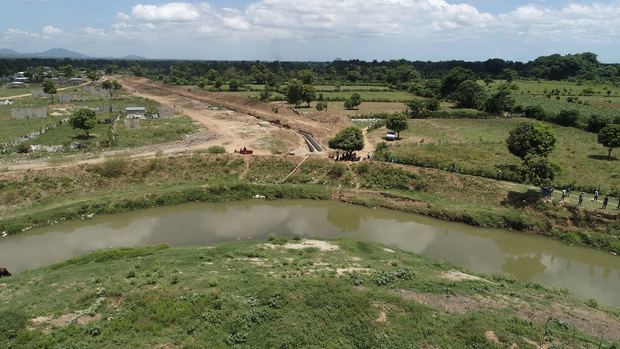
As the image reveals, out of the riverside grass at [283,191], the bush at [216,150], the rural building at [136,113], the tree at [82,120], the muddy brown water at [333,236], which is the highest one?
the tree at [82,120]

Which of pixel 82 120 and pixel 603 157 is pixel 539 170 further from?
pixel 82 120

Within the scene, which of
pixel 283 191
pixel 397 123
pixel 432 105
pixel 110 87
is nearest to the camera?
pixel 283 191

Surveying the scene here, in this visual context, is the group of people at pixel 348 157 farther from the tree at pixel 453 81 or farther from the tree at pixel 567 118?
the tree at pixel 453 81

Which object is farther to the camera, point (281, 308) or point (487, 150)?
point (487, 150)

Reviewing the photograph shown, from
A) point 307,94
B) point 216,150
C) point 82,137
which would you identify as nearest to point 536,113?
point 307,94

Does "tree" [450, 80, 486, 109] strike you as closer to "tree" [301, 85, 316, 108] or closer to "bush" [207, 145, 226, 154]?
"tree" [301, 85, 316, 108]

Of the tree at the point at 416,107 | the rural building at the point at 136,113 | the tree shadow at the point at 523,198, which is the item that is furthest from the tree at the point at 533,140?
the rural building at the point at 136,113
